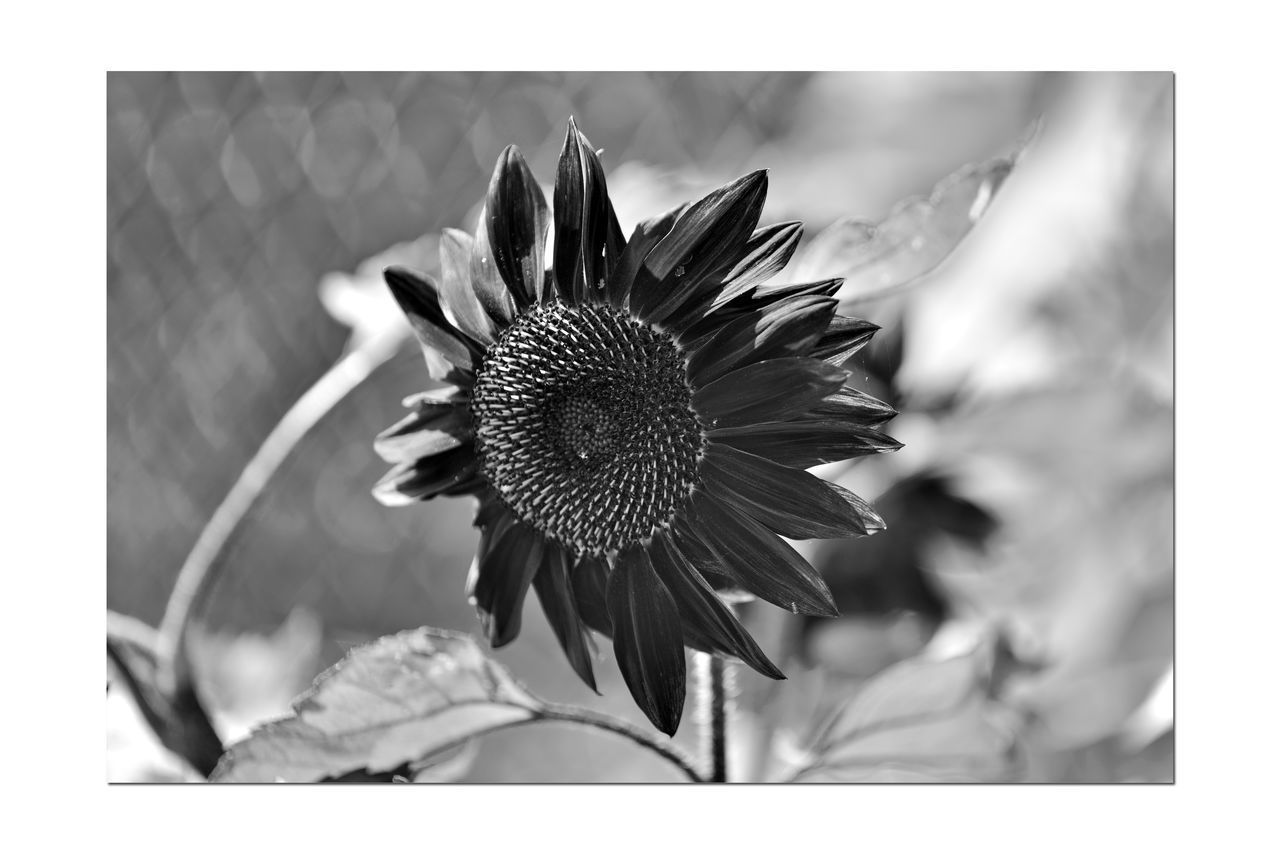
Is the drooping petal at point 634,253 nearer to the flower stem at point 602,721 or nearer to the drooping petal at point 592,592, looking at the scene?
the drooping petal at point 592,592

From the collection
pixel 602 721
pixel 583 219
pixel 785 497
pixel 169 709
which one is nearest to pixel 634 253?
pixel 583 219

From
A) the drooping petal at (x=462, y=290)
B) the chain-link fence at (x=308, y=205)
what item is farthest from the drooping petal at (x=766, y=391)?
the chain-link fence at (x=308, y=205)

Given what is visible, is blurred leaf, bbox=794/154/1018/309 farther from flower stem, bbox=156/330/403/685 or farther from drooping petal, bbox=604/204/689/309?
flower stem, bbox=156/330/403/685

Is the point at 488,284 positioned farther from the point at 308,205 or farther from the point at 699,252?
the point at 308,205
